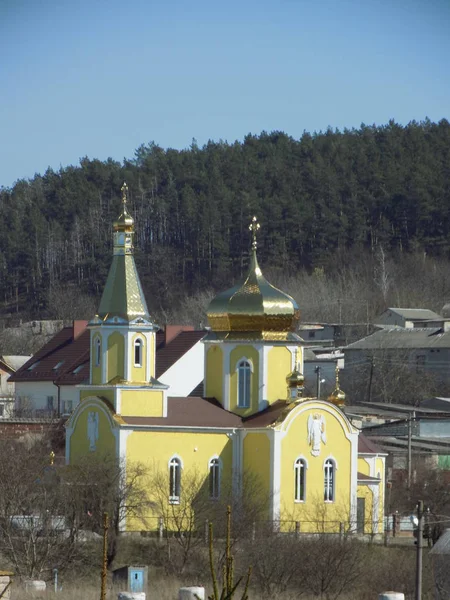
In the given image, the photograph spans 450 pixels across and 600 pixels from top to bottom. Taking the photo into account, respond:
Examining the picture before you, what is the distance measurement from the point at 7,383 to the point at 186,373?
Answer: 38.1 feet

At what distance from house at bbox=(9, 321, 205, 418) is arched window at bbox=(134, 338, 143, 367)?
15.2 metres

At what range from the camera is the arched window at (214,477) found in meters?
41.0

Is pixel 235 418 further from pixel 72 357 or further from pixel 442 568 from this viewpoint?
pixel 72 357

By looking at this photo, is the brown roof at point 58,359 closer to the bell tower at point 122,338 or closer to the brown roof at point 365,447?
the brown roof at point 365,447

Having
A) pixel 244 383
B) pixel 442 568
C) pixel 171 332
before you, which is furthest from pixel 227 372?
pixel 171 332

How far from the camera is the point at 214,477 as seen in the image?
41.1 metres

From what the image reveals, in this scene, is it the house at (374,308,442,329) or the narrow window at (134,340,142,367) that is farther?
the house at (374,308,442,329)

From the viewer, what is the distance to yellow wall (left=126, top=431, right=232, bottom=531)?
131 ft

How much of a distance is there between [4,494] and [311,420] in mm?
7236

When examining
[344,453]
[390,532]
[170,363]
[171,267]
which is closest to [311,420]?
[344,453]

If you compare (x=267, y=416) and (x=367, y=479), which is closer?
(x=267, y=416)

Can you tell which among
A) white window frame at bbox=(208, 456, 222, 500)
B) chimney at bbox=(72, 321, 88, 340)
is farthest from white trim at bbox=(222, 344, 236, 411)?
chimney at bbox=(72, 321, 88, 340)

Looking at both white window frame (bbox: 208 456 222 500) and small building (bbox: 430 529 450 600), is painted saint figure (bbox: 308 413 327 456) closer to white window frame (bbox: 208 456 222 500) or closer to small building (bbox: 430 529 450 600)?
white window frame (bbox: 208 456 222 500)

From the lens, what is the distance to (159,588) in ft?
115
